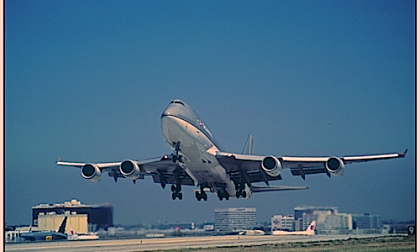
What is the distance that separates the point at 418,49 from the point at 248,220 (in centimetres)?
1602

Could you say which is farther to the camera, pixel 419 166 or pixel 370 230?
pixel 370 230

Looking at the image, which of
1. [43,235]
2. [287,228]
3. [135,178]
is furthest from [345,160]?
[43,235]

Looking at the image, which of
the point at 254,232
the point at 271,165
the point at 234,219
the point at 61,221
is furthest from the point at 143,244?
the point at 61,221

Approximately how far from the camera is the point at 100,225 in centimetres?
3300

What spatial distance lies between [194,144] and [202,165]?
217 centimetres

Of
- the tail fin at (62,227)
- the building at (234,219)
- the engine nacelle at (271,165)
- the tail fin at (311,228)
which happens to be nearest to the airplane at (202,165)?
the engine nacelle at (271,165)

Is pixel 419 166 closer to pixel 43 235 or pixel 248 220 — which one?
pixel 248 220

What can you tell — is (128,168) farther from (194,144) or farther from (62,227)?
(62,227)

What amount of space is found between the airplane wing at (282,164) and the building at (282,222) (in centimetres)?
244

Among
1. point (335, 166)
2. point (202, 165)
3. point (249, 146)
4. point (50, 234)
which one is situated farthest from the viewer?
point (249, 146)

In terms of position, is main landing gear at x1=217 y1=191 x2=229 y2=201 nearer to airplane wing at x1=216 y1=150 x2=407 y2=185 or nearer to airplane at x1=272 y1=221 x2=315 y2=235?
airplane wing at x1=216 y1=150 x2=407 y2=185

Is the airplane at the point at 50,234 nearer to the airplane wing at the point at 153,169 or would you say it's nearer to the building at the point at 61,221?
the building at the point at 61,221

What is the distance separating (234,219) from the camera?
3553cm

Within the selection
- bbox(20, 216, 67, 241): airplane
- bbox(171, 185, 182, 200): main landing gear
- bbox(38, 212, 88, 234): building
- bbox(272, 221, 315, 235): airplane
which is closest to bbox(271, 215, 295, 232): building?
bbox(272, 221, 315, 235): airplane
